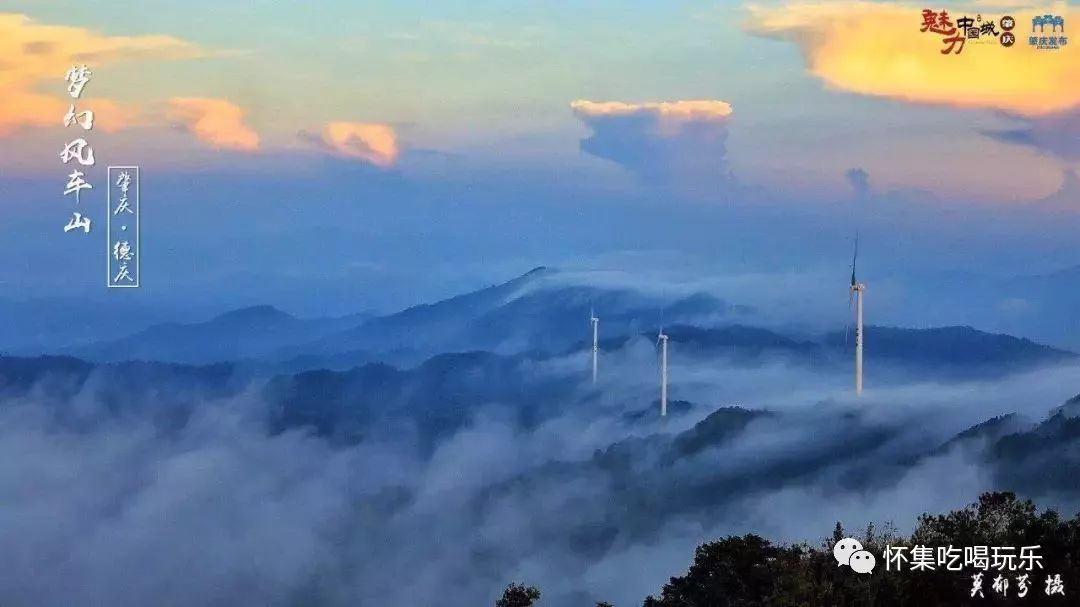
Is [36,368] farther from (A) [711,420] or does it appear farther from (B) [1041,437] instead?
(B) [1041,437]

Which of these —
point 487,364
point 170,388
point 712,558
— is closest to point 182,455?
point 170,388

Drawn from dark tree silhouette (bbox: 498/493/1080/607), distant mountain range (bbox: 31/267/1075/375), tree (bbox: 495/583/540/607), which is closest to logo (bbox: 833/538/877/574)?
dark tree silhouette (bbox: 498/493/1080/607)

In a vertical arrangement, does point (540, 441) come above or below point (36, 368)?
below

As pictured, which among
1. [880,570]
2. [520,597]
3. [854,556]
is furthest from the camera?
[520,597]

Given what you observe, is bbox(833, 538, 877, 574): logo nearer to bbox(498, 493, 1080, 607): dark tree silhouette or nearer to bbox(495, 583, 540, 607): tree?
bbox(498, 493, 1080, 607): dark tree silhouette

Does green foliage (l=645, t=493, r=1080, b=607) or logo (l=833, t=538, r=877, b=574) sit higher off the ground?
logo (l=833, t=538, r=877, b=574)

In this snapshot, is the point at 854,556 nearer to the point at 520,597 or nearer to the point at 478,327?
the point at 520,597

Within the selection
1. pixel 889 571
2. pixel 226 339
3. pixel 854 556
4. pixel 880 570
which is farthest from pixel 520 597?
pixel 226 339

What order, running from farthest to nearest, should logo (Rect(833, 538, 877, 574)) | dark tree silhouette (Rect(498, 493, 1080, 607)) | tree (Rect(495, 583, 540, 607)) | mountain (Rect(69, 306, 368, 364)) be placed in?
mountain (Rect(69, 306, 368, 364)) → tree (Rect(495, 583, 540, 607)) → logo (Rect(833, 538, 877, 574)) → dark tree silhouette (Rect(498, 493, 1080, 607))
